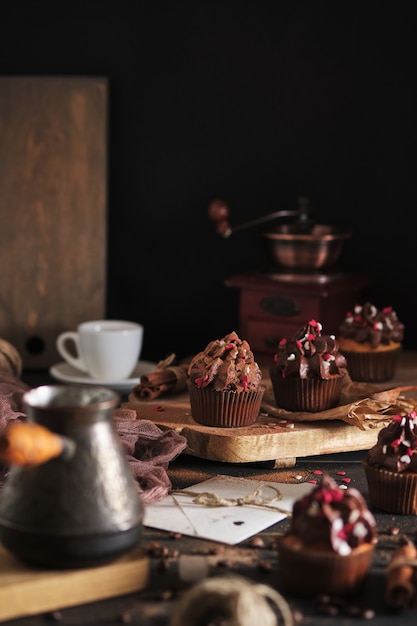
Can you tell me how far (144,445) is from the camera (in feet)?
7.32

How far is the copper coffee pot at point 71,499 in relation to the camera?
1.54m

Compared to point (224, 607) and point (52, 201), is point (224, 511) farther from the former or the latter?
point (52, 201)

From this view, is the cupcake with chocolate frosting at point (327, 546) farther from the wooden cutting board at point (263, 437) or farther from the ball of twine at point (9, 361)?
the ball of twine at point (9, 361)

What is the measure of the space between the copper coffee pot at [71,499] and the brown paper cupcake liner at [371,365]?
1.28 m

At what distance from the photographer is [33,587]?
1.52 m

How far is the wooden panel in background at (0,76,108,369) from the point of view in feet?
11.0

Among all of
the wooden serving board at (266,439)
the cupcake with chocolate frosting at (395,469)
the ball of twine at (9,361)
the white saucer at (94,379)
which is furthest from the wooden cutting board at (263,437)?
the ball of twine at (9,361)

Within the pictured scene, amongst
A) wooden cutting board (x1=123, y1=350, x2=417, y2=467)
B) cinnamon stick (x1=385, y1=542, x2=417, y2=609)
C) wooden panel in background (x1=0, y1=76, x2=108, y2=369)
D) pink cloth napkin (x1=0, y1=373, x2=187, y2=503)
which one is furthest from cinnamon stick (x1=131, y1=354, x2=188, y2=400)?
cinnamon stick (x1=385, y1=542, x2=417, y2=609)

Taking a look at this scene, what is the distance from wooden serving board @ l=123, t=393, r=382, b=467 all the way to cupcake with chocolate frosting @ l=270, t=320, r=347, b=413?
6cm

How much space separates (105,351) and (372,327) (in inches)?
30.0

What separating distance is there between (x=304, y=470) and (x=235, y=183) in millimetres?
1354

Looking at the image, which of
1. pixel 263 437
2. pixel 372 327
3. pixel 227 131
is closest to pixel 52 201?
pixel 227 131

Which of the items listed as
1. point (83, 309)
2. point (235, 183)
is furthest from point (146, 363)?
point (235, 183)

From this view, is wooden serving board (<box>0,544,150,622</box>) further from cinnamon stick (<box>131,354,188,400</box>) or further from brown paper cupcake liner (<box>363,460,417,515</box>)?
cinnamon stick (<box>131,354,188,400</box>)
